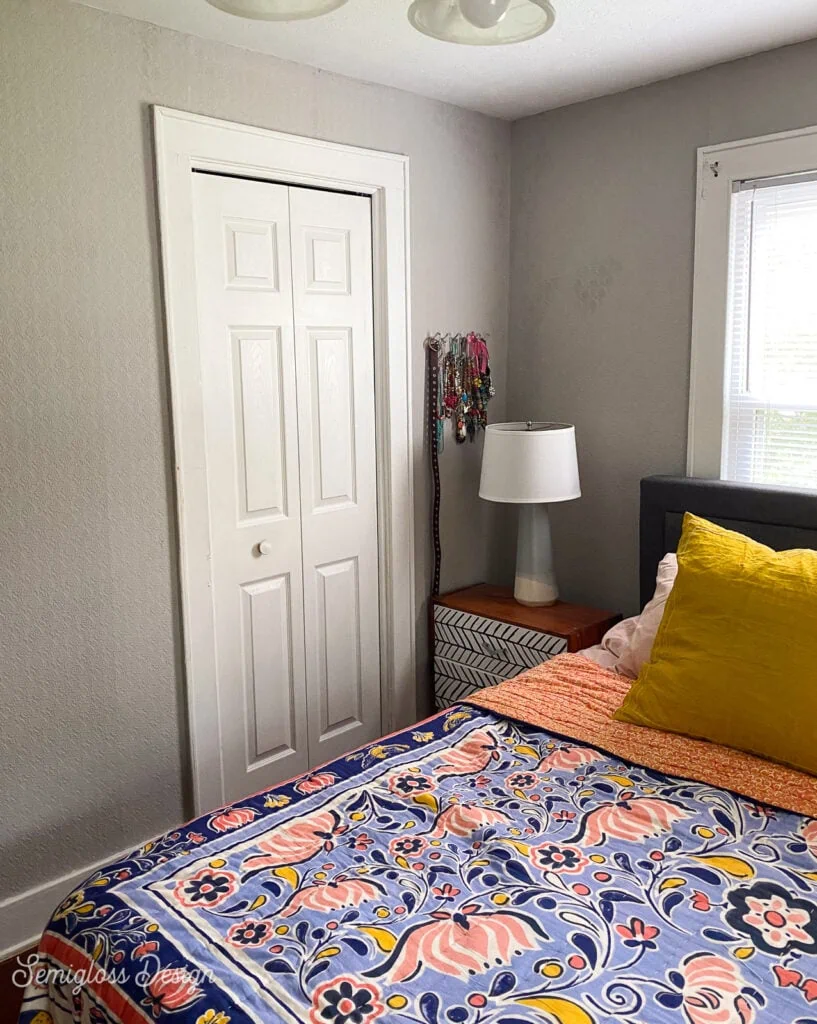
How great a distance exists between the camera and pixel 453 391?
10.9ft

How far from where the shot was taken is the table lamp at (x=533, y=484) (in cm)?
304

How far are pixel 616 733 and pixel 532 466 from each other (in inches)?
43.6

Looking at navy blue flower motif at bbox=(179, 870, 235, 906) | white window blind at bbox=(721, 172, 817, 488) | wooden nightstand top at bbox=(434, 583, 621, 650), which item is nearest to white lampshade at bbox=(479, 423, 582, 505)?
wooden nightstand top at bbox=(434, 583, 621, 650)

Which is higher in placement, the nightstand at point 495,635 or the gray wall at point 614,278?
the gray wall at point 614,278

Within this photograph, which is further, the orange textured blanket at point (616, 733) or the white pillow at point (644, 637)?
the white pillow at point (644, 637)

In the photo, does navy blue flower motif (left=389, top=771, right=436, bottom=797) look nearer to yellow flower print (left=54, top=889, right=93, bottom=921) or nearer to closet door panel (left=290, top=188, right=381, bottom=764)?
yellow flower print (left=54, top=889, right=93, bottom=921)

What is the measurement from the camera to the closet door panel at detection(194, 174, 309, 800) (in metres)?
2.66

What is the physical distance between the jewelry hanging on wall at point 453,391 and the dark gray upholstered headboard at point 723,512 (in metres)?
0.72

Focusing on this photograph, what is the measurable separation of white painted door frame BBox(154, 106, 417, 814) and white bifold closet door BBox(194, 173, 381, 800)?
4cm

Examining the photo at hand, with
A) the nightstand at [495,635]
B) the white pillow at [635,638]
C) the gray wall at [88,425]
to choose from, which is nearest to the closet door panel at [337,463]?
the nightstand at [495,635]

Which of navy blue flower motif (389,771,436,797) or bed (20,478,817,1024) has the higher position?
navy blue flower motif (389,771,436,797)

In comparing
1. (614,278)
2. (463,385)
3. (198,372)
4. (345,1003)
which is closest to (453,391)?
(463,385)

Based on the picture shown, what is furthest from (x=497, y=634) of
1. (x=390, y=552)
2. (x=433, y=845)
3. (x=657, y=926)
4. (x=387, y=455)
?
(x=657, y=926)

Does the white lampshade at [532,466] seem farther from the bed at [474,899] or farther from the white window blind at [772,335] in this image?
the bed at [474,899]
